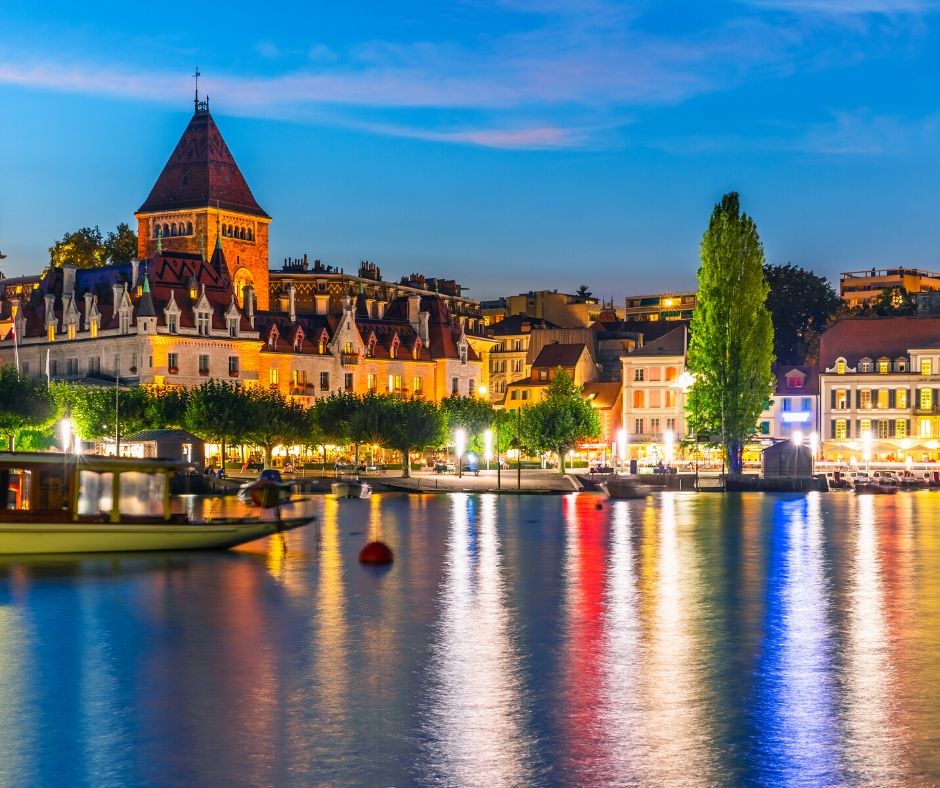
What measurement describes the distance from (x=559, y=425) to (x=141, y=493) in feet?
254

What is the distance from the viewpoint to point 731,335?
10450cm

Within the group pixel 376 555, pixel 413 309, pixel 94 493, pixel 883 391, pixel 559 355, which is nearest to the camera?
pixel 94 493

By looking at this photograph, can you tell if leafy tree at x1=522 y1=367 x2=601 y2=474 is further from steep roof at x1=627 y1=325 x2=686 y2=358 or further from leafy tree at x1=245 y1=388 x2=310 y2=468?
steep roof at x1=627 y1=325 x2=686 y2=358

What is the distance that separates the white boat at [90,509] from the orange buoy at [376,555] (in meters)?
3.04

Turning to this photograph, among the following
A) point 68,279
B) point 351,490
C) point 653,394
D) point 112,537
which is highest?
point 68,279

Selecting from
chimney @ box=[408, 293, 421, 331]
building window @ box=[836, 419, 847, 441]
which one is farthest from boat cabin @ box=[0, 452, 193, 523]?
chimney @ box=[408, 293, 421, 331]

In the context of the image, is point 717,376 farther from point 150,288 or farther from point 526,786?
point 526,786

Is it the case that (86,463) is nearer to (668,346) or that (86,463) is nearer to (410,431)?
(410,431)

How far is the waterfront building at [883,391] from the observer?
131 metres

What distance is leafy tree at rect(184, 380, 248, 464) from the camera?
376 ft

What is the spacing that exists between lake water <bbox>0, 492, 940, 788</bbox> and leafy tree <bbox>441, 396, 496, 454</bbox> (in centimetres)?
8550

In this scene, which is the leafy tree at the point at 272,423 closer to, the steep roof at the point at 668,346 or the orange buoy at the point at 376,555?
the steep roof at the point at 668,346

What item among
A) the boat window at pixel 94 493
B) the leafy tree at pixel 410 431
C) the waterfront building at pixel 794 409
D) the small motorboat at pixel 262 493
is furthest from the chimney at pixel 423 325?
the boat window at pixel 94 493

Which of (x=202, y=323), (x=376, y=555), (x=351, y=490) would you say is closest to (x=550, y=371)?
(x=202, y=323)
